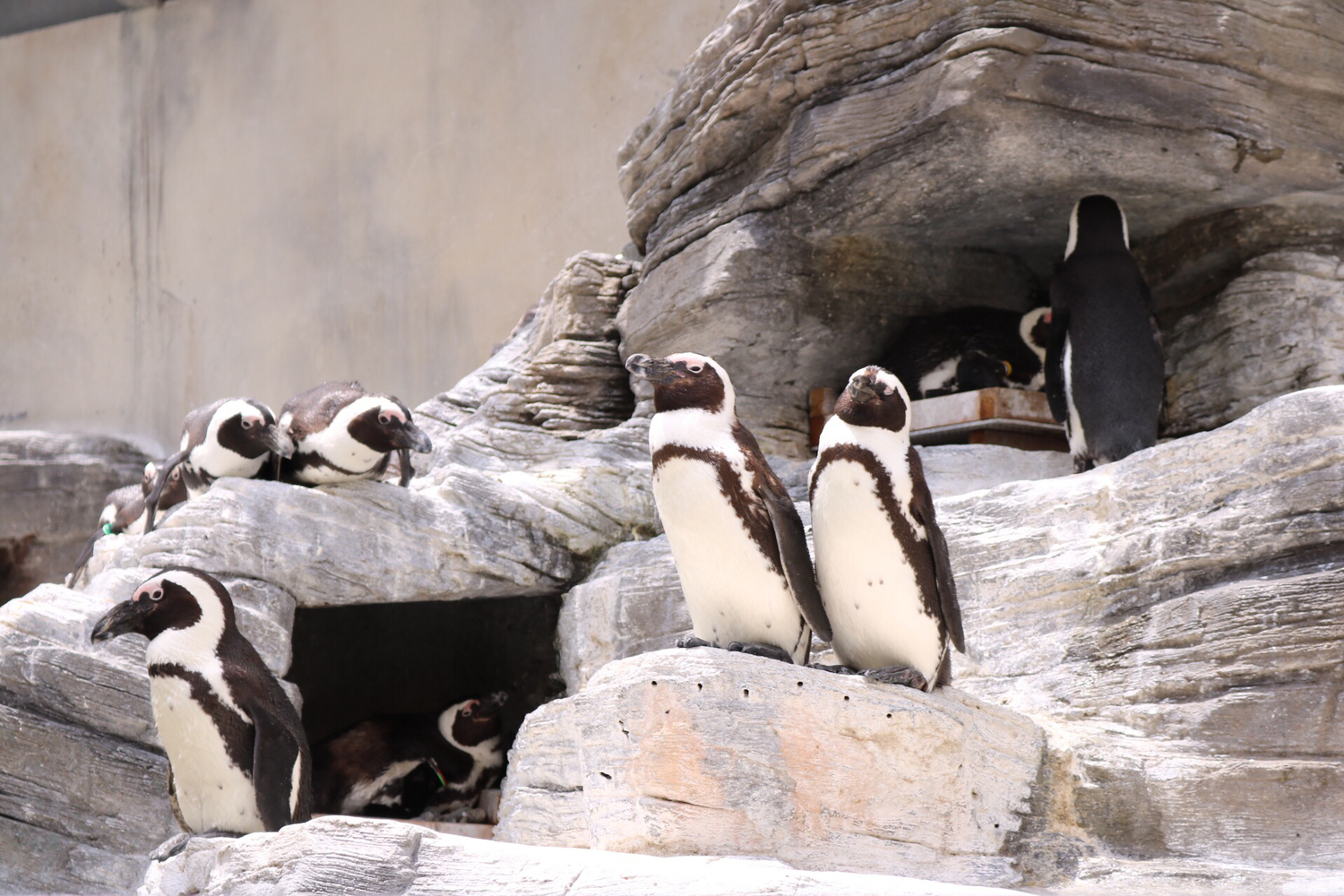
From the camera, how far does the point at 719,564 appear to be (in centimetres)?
301

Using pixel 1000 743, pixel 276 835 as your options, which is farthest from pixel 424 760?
pixel 1000 743

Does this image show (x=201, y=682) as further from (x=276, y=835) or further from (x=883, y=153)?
(x=883, y=153)

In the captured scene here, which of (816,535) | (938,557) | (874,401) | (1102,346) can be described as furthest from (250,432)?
(1102,346)

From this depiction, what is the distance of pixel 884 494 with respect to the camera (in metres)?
2.94

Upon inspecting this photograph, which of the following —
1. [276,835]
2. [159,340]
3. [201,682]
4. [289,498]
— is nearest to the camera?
[276,835]

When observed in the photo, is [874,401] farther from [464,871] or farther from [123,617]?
[123,617]

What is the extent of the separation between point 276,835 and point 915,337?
10.5 feet

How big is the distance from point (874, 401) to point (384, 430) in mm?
2079

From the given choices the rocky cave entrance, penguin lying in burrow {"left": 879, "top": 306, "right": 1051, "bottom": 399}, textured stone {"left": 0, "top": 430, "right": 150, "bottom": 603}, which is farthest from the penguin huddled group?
textured stone {"left": 0, "top": 430, "right": 150, "bottom": 603}

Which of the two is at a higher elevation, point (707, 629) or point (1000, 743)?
point (707, 629)

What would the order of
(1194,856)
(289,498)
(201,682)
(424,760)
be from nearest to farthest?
(1194,856), (201,682), (289,498), (424,760)

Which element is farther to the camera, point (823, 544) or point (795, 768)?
point (823, 544)

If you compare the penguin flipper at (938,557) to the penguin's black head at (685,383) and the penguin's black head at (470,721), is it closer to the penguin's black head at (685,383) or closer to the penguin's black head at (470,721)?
the penguin's black head at (685,383)

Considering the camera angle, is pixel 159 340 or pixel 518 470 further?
pixel 159 340
